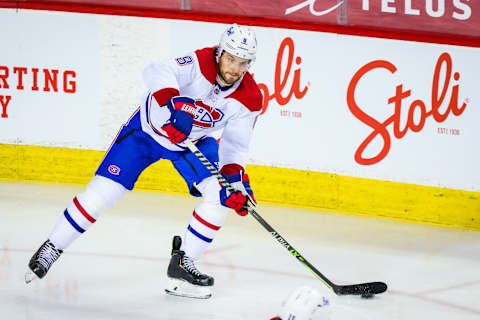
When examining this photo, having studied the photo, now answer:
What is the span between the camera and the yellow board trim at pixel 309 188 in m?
5.27

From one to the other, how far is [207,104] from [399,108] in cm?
194

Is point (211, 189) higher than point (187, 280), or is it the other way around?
point (211, 189)

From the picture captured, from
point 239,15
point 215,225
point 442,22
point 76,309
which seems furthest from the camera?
point 239,15

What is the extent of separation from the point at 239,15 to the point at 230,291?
7.55ft

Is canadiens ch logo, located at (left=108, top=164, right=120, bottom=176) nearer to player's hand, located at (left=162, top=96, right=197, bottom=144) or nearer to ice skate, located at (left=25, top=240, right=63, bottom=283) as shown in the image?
player's hand, located at (left=162, top=96, right=197, bottom=144)

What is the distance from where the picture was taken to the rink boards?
523cm

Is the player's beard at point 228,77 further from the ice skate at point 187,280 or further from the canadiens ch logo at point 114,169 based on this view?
the ice skate at point 187,280

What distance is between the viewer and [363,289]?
3863mm

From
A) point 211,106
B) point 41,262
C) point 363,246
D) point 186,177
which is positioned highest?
point 211,106

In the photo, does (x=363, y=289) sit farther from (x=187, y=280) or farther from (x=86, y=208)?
(x=86, y=208)

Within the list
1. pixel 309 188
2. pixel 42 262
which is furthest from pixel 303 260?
pixel 309 188

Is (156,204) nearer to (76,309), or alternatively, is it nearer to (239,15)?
(239,15)

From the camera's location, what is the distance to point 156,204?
5.54m

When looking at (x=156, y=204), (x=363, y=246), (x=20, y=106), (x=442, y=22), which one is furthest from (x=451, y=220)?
(x=20, y=106)
